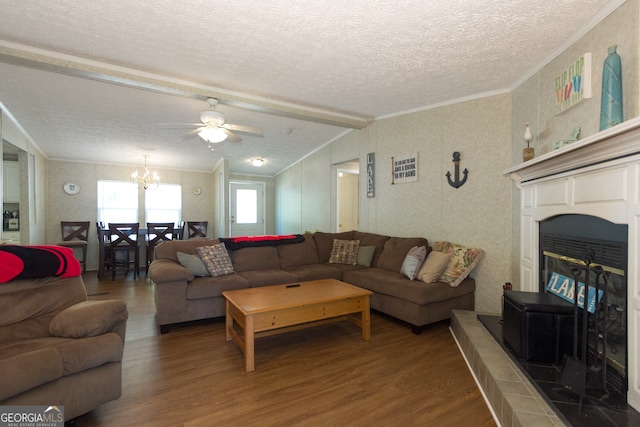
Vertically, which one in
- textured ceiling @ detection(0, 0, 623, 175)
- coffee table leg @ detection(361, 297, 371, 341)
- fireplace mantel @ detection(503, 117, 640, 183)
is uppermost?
textured ceiling @ detection(0, 0, 623, 175)

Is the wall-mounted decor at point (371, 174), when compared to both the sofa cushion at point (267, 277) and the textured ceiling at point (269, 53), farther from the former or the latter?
the sofa cushion at point (267, 277)

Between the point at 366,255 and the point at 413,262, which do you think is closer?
the point at 413,262

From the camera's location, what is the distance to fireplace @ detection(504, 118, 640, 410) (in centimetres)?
151

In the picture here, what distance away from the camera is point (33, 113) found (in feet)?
12.5

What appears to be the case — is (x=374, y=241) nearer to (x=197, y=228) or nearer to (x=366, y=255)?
(x=366, y=255)

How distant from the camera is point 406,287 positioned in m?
3.08

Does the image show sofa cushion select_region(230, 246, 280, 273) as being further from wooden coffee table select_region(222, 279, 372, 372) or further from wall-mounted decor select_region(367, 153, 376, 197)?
wall-mounted decor select_region(367, 153, 376, 197)

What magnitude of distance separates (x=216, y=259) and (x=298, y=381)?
6.12ft

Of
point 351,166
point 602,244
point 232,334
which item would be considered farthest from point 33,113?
point 602,244

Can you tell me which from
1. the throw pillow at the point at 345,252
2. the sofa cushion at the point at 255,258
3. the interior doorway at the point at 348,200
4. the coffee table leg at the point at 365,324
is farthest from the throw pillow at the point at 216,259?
the interior doorway at the point at 348,200

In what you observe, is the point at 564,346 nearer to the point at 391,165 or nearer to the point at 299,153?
the point at 391,165

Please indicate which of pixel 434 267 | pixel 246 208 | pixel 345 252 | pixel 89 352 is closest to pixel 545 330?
pixel 434 267

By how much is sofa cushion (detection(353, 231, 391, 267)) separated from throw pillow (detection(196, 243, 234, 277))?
78.0 inches

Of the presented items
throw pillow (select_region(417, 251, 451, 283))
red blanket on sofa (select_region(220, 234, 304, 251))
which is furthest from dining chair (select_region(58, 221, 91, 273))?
throw pillow (select_region(417, 251, 451, 283))
